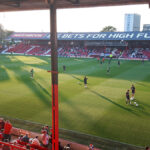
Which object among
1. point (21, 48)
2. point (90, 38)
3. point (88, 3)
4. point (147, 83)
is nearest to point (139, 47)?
point (90, 38)

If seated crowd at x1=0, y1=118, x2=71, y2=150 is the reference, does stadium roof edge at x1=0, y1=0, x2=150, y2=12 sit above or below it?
above

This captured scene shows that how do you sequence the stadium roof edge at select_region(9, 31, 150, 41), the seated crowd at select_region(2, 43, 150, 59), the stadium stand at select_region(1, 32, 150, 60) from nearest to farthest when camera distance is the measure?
the stadium roof edge at select_region(9, 31, 150, 41)
the stadium stand at select_region(1, 32, 150, 60)
the seated crowd at select_region(2, 43, 150, 59)

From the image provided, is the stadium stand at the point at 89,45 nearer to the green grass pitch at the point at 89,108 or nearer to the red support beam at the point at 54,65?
the green grass pitch at the point at 89,108

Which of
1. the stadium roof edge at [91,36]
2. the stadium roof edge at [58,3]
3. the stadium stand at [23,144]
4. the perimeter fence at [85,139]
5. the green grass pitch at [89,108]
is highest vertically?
the stadium roof edge at [91,36]

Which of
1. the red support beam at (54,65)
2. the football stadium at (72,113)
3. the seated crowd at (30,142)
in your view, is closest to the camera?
the red support beam at (54,65)

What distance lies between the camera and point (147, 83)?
26.5m

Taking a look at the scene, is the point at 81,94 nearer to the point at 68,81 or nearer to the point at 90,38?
the point at 68,81

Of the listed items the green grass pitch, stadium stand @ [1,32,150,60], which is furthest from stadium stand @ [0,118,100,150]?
stadium stand @ [1,32,150,60]

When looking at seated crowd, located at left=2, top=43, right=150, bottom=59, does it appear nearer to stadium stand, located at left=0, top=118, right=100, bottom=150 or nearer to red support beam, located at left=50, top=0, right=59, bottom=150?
stadium stand, located at left=0, top=118, right=100, bottom=150

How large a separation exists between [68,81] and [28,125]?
1445 cm

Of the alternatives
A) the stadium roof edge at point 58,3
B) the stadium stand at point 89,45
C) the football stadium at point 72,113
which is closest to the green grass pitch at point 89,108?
the football stadium at point 72,113

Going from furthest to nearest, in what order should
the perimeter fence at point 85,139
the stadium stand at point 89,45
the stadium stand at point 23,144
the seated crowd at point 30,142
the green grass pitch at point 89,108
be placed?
the stadium stand at point 89,45 → the green grass pitch at point 89,108 → the perimeter fence at point 85,139 → the seated crowd at point 30,142 → the stadium stand at point 23,144

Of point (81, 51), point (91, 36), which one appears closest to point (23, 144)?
point (91, 36)

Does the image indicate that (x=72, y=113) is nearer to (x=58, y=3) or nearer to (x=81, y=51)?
(x=58, y=3)
